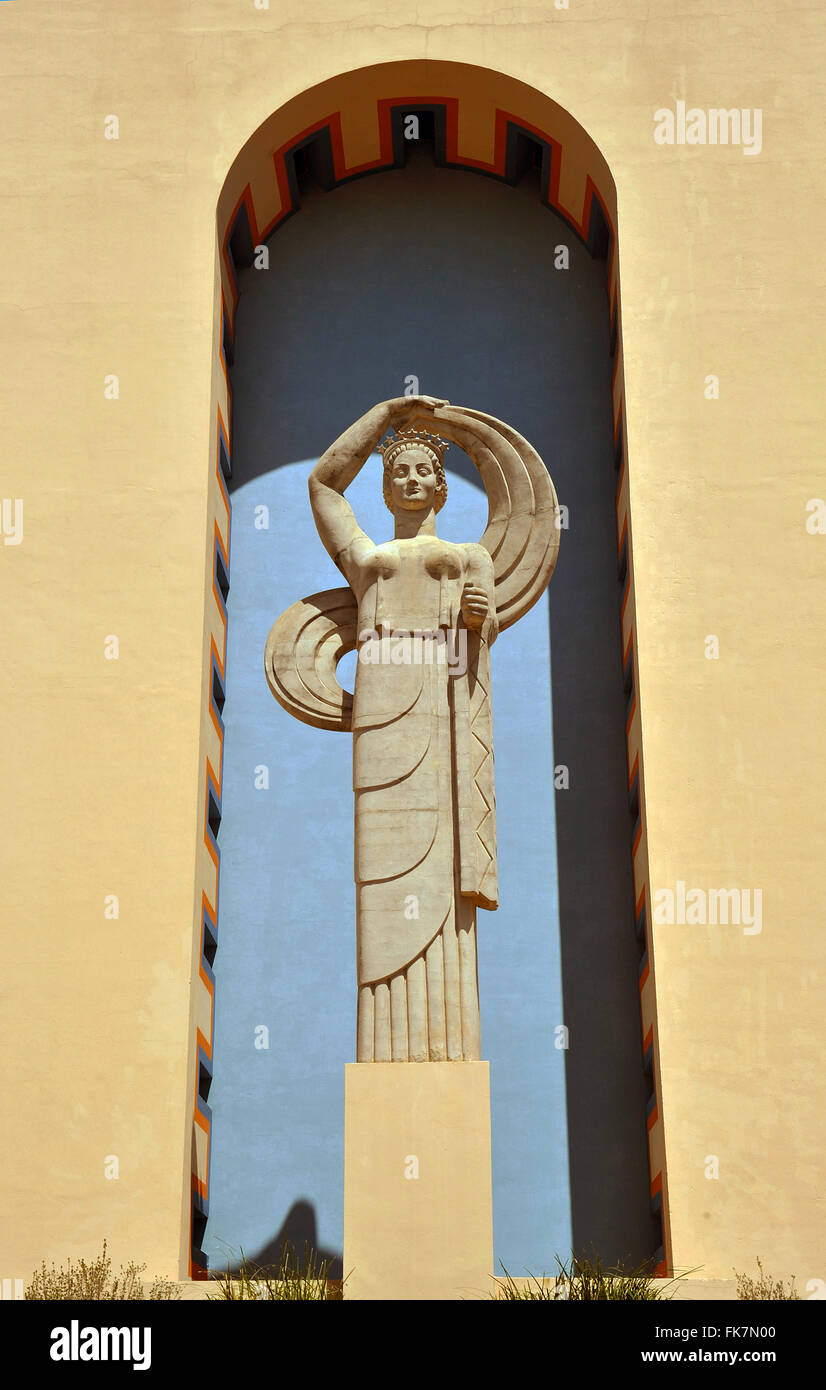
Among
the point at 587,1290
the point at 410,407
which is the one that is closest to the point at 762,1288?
the point at 587,1290

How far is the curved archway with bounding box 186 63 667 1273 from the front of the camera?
43.5 ft

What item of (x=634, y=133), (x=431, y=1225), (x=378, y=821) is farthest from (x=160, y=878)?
(x=634, y=133)

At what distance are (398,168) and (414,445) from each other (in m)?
6.22

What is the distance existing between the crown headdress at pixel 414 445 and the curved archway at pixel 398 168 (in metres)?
2.99

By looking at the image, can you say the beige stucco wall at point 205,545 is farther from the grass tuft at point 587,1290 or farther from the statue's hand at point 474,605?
the statue's hand at point 474,605

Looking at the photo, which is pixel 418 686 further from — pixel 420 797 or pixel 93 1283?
pixel 93 1283

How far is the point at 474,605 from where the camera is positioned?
Result: 1040 centimetres

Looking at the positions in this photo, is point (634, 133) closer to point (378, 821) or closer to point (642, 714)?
point (642, 714)

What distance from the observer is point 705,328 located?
14.0m

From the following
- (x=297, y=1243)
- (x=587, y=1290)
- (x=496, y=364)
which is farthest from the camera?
(x=496, y=364)

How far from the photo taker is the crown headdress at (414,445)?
10.9 metres

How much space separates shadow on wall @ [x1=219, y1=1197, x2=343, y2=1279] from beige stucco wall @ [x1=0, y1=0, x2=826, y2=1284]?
1.24 metres

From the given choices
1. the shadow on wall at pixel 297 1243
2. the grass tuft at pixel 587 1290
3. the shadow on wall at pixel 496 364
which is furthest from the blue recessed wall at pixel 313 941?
the grass tuft at pixel 587 1290
